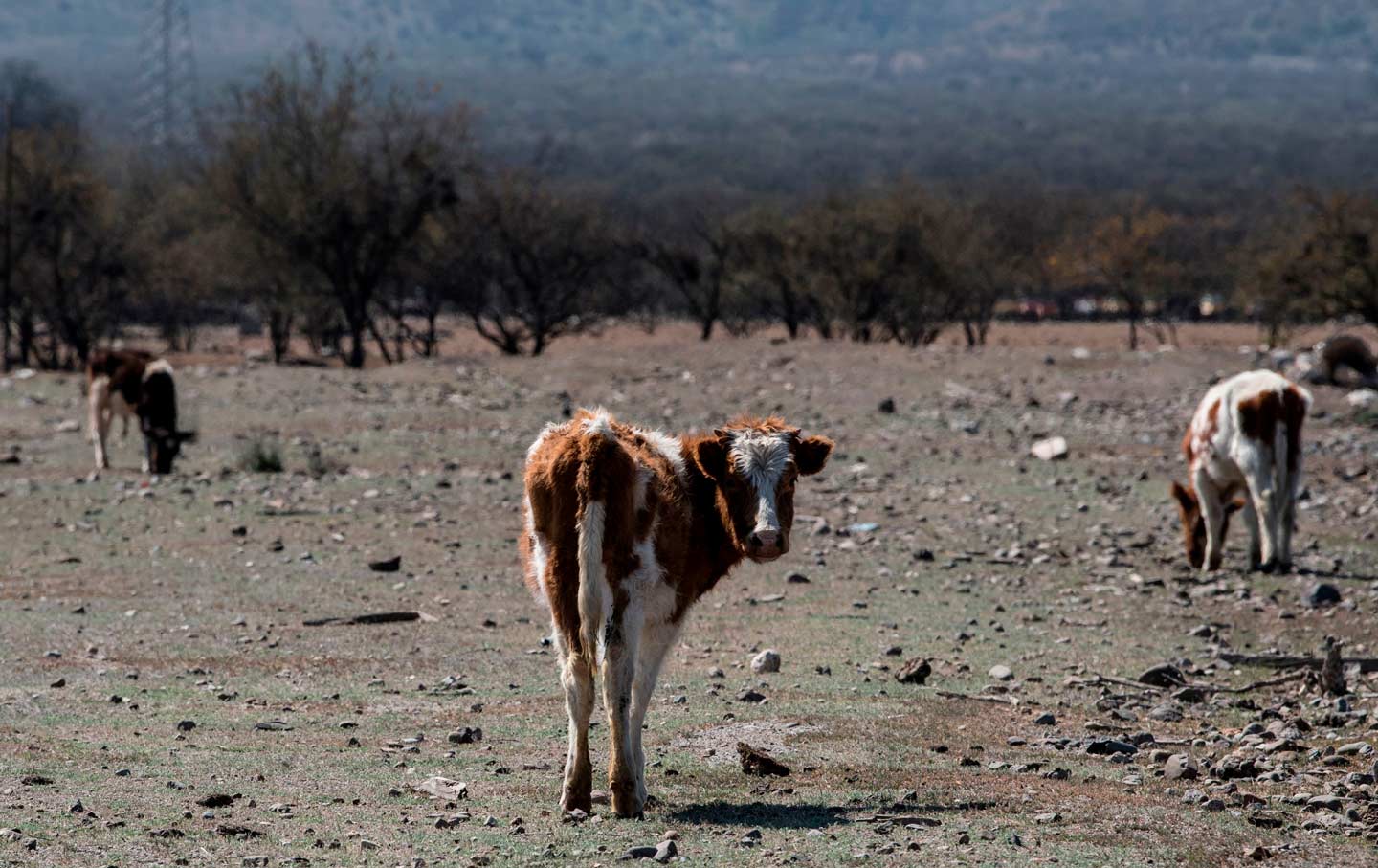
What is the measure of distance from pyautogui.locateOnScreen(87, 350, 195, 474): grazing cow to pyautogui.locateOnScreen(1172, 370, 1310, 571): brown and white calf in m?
13.8

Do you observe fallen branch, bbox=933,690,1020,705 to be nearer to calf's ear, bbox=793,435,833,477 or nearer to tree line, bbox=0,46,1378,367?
calf's ear, bbox=793,435,833,477

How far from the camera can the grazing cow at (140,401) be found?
23.7 m

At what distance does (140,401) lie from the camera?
79.3ft

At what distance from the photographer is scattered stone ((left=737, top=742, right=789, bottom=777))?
8688mm

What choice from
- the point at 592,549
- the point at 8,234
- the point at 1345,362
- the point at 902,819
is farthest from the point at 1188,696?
the point at 8,234

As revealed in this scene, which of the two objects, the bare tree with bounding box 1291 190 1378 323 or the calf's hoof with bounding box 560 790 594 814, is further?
the bare tree with bounding box 1291 190 1378 323

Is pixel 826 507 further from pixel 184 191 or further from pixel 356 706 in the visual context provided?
pixel 184 191

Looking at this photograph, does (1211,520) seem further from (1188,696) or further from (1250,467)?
(1188,696)

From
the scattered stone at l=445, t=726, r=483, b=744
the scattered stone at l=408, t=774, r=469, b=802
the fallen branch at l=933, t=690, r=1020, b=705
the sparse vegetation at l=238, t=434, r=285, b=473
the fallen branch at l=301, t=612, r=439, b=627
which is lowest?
the fallen branch at l=933, t=690, r=1020, b=705

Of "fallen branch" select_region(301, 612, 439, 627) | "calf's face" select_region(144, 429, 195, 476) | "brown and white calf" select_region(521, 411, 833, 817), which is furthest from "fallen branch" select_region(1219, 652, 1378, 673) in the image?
"calf's face" select_region(144, 429, 195, 476)

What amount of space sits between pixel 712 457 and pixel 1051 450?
17.7m

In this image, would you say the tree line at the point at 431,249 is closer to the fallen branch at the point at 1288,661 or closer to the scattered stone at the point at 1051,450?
the scattered stone at the point at 1051,450

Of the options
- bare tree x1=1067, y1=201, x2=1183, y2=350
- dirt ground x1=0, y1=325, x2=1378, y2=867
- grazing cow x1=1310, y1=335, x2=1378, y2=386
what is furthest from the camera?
bare tree x1=1067, y1=201, x2=1183, y2=350

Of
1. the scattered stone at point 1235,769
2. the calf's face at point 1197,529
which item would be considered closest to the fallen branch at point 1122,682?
the scattered stone at point 1235,769
